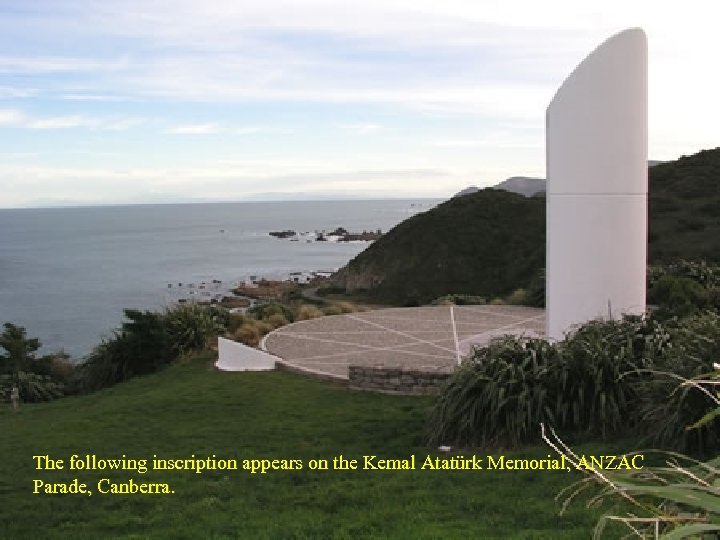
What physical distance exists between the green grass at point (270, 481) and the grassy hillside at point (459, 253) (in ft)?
111

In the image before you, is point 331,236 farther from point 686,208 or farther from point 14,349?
point 14,349

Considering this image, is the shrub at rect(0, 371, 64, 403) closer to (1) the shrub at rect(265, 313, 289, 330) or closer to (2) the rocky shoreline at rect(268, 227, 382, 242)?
(1) the shrub at rect(265, 313, 289, 330)

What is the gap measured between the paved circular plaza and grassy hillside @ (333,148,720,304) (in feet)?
75.7

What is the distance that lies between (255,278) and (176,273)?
1092 centimetres

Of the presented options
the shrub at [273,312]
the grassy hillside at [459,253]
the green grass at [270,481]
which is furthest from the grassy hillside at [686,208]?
the green grass at [270,481]

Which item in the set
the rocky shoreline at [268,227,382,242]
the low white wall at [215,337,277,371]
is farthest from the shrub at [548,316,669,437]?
the rocky shoreline at [268,227,382,242]

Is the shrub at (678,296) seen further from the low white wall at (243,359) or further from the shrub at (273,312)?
the shrub at (273,312)

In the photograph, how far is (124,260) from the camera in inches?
3585

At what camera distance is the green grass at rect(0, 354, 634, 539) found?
4.81 metres

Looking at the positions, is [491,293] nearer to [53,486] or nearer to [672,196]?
[672,196]

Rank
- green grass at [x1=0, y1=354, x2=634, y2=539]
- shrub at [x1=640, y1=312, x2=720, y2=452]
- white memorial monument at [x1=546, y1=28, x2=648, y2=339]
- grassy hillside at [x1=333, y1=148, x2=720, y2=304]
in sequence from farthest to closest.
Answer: grassy hillside at [x1=333, y1=148, x2=720, y2=304] → white memorial monument at [x1=546, y1=28, x2=648, y2=339] → shrub at [x1=640, y1=312, x2=720, y2=452] → green grass at [x1=0, y1=354, x2=634, y2=539]

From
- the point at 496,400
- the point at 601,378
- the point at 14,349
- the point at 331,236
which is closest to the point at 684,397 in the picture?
the point at 601,378

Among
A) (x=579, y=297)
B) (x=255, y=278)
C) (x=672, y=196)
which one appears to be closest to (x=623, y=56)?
(x=579, y=297)

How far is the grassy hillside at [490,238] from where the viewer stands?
134 feet
